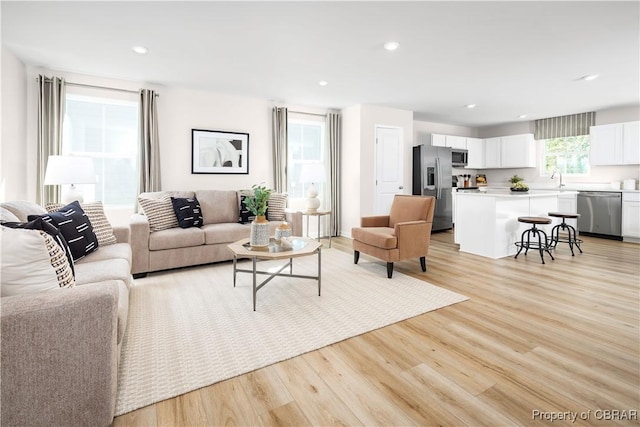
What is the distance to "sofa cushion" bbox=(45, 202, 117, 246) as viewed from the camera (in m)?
2.72

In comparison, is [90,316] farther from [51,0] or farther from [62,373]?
[51,0]

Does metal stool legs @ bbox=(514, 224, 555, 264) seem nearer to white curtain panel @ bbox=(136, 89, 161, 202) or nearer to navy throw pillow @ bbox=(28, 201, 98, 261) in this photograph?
navy throw pillow @ bbox=(28, 201, 98, 261)

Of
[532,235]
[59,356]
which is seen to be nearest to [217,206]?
[59,356]

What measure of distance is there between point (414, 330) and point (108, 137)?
4.60 meters

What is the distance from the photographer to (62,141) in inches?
153

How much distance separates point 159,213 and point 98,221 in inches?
36.6

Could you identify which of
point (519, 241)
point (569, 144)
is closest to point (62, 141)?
point (519, 241)

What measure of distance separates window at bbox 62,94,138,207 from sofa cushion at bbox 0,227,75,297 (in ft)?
11.0

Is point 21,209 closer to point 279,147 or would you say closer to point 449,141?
point 279,147

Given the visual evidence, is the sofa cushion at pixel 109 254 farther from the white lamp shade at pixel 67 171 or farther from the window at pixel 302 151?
the window at pixel 302 151

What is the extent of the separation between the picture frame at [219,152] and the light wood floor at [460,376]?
374 cm

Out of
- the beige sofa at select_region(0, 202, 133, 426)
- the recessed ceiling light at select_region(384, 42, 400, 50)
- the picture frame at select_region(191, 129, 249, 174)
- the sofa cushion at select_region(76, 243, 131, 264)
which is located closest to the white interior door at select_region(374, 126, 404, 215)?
the picture frame at select_region(191, 129, 249, 174)

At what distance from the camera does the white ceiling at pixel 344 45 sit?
8.30 feet

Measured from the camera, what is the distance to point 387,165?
6.04 meters
